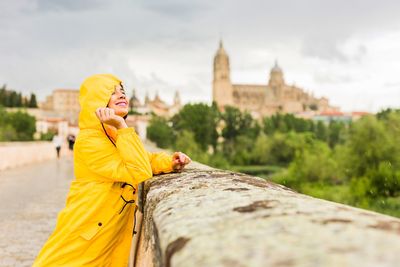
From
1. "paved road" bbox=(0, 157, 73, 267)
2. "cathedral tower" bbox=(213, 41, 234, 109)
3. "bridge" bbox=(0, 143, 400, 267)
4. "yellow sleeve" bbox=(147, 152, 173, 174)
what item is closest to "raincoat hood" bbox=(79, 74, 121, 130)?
"yellow sleeve" bbox=(147, 152, 173, 174)

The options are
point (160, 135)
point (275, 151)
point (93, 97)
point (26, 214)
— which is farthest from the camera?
point (275, 151)

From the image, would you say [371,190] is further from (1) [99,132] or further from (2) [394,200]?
(1) [99,132]

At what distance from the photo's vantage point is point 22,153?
20.9 metres

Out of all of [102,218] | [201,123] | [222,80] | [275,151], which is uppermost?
[222,80]

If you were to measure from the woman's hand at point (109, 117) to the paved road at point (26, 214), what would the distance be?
3.21 metres

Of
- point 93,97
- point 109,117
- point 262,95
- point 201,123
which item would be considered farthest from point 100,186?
point 262,95

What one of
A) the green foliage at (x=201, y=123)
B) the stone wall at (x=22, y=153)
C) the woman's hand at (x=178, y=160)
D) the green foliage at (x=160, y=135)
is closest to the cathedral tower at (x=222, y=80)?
the green foliage at (x=201, y=123)

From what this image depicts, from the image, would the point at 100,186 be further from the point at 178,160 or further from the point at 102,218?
the point at 178,160

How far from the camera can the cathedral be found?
570 ft

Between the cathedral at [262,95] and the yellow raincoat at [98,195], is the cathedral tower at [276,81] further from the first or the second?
the yellow raincoat at [98,195]

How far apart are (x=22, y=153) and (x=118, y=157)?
19.5 meters

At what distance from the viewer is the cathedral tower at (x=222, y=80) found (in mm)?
173625

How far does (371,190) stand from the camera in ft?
101

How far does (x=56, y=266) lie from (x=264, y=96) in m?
184
